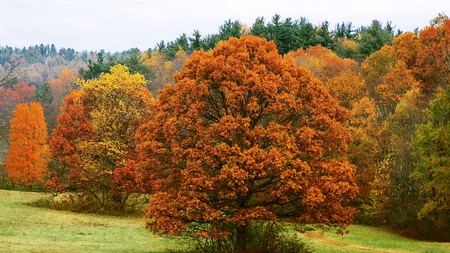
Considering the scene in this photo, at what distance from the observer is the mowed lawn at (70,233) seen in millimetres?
31203

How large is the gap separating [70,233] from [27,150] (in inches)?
1434

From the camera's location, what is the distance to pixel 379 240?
44469mm

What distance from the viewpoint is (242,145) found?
85.4 feet

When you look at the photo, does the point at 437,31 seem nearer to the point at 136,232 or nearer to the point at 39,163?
the point at 136,232

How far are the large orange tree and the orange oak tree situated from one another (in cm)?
4805

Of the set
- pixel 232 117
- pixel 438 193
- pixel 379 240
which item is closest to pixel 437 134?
pixel 438 193

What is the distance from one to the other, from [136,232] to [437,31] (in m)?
41.1

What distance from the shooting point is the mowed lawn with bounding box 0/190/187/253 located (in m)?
31.2

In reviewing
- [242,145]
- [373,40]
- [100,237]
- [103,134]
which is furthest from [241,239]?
[373,40]

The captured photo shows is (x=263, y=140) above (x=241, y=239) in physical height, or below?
above

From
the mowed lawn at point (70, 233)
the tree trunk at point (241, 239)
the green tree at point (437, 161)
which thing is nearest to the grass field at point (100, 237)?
the mowed lawn at point (70, 233)

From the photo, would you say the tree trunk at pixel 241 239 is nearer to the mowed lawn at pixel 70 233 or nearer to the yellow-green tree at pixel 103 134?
the mowed lawn at pixel 70 233

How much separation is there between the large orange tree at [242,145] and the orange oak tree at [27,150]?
4805 centimetres

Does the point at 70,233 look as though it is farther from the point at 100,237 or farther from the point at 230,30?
the point at 230,30
